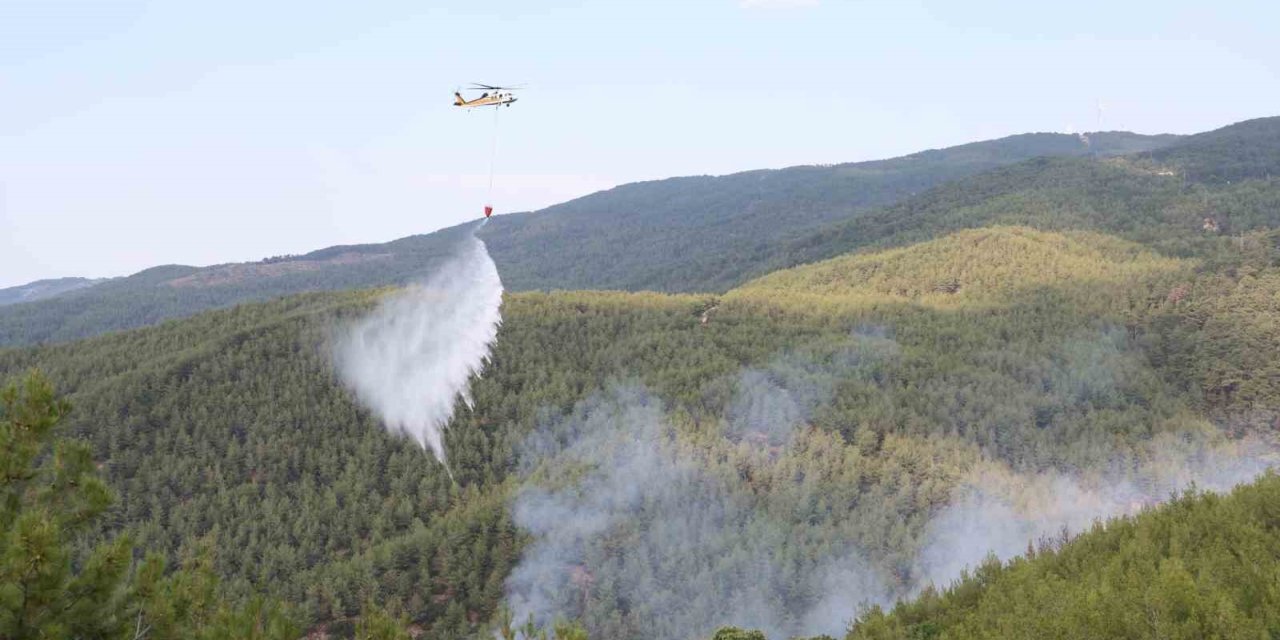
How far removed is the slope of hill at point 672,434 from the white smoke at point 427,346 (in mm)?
3083

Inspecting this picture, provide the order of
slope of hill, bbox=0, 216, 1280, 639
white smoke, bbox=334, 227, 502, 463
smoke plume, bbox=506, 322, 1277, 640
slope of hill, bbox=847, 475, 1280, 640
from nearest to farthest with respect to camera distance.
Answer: slope of hill, bbox=847, 475, 1280, 640
smoke plume, bbox=506, 322, 1277, 640
slope of hill, bbox=0, 216, 1280, 639
white smoke, bbox=334, 227, 502, 463

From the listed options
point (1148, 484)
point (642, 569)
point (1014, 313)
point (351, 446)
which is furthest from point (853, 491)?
point (1014, 313)

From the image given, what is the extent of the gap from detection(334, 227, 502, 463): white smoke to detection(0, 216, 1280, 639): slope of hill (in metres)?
3.08

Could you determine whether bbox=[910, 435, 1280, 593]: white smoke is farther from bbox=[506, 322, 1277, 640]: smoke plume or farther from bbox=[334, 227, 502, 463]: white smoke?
bbox=[334, 227, 502, 463]: white smoke

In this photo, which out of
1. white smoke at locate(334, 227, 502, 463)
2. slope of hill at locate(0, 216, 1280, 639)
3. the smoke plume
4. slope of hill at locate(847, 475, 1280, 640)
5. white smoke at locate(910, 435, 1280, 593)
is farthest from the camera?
white smoke at locate(334, 227, 502, 463)

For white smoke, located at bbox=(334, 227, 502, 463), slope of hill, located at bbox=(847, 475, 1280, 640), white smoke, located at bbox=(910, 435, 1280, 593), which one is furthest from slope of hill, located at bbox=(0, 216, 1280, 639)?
slope of hill, located at bbox=(847, 475, 1280, 640)

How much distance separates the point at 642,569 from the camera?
76938 millimetres

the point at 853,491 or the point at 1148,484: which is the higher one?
the point at 853,491

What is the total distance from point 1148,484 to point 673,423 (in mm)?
51790

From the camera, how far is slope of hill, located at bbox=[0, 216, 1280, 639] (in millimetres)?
76938

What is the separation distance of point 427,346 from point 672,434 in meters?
40.4

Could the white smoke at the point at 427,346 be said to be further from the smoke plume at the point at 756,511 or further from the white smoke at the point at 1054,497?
the white smoke at the point at 1054,497

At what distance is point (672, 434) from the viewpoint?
101375 mm

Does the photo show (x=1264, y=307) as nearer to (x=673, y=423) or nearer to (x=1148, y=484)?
(x=1148, y=484)
